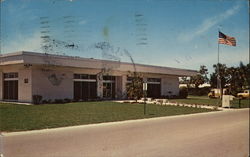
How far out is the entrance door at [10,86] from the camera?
25.6 m

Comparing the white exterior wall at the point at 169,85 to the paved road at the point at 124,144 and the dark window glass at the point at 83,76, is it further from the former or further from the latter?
the paved road at the point at 124,144

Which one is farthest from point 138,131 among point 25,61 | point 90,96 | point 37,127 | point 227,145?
point 90,96

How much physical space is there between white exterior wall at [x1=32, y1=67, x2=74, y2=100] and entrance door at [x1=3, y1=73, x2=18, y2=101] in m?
2.65

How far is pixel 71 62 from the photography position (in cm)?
2566

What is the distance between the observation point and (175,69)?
3994 cm

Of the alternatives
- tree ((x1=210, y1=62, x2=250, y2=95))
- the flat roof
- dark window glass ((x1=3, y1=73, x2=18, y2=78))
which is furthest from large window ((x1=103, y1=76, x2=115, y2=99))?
tree ((x1=210, y1=62, x2=250, y2=95))

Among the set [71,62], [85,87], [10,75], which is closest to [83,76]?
[85,87]

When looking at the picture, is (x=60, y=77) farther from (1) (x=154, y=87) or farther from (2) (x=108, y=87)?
(1) (x=154, y=87)

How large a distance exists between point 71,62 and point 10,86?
21.3 feet

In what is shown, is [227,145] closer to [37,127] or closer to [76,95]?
[37,127]

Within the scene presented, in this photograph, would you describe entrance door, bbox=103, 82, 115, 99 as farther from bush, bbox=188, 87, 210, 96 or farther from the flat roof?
bush, bbox=188, 87, 210, 96

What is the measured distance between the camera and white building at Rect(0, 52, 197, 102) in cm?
2352

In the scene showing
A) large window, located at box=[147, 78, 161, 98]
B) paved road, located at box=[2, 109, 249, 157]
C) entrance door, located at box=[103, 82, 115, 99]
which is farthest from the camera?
large window, located at box=[147, 78, 161, 98]

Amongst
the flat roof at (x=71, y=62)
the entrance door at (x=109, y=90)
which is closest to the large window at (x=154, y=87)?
the flat roof at (x=71, y=62)
